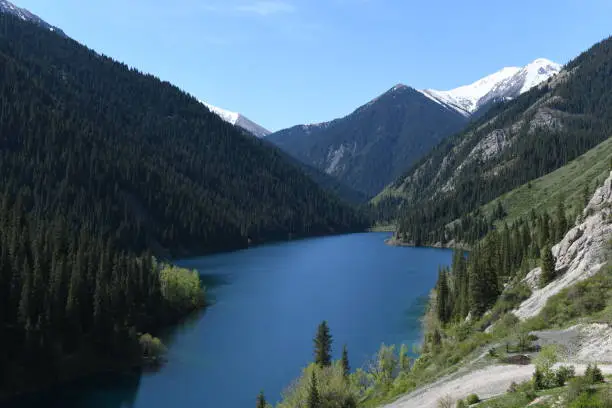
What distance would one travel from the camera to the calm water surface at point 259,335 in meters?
71.7

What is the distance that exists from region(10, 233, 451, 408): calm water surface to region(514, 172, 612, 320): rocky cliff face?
31.8 m

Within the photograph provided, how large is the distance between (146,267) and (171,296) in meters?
8.64

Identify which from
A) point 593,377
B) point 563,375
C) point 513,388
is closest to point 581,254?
point 563,375

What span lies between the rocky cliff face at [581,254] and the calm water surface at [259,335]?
31.8 meters

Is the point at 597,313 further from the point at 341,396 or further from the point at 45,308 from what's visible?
the point at 45,308

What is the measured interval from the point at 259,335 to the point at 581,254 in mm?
61071

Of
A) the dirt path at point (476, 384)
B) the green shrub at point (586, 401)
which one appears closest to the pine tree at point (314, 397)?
the dirt path at point (476, 384)

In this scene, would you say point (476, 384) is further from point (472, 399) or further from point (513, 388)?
point (513, 388)

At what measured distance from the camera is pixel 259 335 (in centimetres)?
10056

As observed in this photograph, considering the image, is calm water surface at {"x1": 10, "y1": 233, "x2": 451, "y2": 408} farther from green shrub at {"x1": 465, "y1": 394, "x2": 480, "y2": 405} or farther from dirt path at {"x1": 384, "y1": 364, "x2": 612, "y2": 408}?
green shrub at {"x1": 465, "y1": 394, "x2": 480, "y2": 405}

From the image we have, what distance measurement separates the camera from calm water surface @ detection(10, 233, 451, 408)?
235 ft

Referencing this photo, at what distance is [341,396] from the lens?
51.9 m

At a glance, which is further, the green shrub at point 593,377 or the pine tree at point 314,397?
the pine tree at point 314,397

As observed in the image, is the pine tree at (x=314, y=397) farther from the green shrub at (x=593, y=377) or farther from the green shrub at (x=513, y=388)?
the green shrub at (x=593, y=377)
